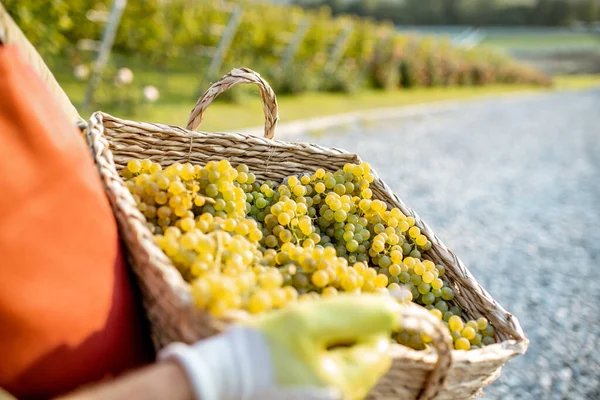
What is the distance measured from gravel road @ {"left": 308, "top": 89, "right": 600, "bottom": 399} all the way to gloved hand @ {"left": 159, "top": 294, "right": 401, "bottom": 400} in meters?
1.74

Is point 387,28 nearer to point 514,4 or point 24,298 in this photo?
point 24,298

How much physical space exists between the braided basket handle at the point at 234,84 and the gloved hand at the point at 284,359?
2.63 feet

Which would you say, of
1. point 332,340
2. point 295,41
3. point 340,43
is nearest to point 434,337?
point 332,340

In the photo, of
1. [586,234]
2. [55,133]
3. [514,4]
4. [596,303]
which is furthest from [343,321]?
[514,4]

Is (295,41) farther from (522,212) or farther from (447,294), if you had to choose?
(447,294)

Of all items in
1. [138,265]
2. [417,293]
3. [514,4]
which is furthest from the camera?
[514,4]

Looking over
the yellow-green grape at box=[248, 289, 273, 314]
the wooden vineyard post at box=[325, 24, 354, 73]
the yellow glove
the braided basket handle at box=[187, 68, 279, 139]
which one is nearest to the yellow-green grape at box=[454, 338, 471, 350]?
the yellow glove

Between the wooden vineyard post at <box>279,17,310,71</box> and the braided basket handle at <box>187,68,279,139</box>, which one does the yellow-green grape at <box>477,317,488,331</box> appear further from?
the wooden vineyard post at <box>279,17,310,71</box>

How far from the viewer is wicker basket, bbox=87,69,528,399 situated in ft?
3.23

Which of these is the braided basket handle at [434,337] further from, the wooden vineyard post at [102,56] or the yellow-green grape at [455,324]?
the wooden vineyard post at [102,56]

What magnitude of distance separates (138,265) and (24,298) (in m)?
0.21

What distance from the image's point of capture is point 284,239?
1342 millimetres

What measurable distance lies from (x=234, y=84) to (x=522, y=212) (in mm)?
4178

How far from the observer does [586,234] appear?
181 inches
